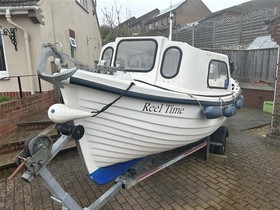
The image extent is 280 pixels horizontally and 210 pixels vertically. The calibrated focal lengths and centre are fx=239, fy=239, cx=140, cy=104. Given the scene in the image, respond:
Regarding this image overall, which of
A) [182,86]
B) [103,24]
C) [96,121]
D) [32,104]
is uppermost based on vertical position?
[103,24]

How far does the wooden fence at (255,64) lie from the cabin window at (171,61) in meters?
7.47

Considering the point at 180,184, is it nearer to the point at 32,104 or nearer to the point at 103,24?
the point at 32,104

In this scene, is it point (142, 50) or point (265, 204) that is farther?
point (142, 50)

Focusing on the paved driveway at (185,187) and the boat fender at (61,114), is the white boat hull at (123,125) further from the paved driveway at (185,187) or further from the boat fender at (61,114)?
the paved driveway at (185,187)

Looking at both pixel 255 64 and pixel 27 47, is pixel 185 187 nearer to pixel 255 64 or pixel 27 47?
pixel 27 47

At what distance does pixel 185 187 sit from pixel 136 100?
1.83 meters

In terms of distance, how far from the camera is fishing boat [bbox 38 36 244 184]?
2390 millimetres

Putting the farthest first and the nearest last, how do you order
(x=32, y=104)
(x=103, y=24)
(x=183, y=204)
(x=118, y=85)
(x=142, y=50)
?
(x=103, y=24) → (x=32, y=104) → (x=142, y=50) → (x=183, y=204) → (x=118, y=85)

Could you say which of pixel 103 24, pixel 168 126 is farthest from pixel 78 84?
pixel 103 24

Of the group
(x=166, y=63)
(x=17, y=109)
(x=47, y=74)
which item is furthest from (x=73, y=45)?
(x=47, y=74)

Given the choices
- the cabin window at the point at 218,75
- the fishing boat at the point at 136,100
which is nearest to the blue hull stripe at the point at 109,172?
the fishing boat at the point at 136,100

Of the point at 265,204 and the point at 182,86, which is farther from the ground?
the point at 182,86

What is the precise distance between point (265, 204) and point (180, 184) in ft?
3.90

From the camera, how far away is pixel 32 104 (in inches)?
218
